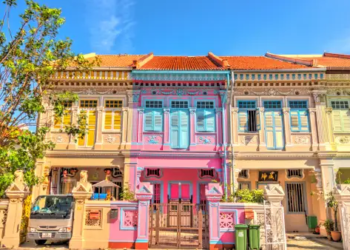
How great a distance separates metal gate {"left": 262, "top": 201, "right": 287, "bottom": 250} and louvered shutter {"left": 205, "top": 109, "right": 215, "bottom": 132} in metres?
6.12

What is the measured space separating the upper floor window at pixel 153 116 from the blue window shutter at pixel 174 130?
56cm

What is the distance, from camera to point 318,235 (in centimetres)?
1409

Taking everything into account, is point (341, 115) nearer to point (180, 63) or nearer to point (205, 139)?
point (205, 139)

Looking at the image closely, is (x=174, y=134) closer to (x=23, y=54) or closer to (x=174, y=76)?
(x=174, y=76)

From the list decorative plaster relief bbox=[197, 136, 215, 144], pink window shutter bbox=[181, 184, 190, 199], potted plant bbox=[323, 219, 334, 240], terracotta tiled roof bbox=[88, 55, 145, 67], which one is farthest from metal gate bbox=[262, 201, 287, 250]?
terracotta tiled roof bbox=[88, 55, 145, 67]

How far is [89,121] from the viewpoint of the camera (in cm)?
1545

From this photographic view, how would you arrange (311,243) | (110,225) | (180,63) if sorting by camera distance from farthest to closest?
(180,63) → (311,243) → (110,225)

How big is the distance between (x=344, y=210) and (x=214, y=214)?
4503 mm

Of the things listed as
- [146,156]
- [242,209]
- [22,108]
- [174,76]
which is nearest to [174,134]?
[146,156]

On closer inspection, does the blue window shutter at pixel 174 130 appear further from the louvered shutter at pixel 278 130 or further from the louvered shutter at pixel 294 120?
the louvered shutter at pixel 294 120

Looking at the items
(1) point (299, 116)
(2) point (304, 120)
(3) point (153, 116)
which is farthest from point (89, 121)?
(2) point (304, 120)

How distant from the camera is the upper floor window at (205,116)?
1536cm

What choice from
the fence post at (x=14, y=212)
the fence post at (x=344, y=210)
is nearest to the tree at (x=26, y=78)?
the fence post at (x=14, y=212)

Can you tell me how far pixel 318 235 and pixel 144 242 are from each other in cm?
875
